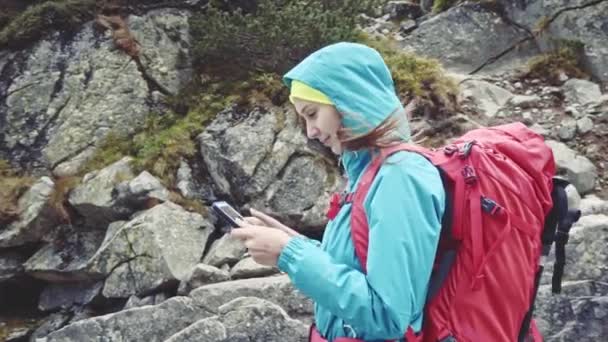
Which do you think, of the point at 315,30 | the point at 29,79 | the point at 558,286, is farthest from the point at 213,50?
the point at 558,286

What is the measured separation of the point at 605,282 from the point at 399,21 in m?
8.05

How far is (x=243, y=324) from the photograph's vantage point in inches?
211

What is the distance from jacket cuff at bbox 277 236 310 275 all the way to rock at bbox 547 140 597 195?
6448 millimetres

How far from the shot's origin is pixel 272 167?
8523 millimetres

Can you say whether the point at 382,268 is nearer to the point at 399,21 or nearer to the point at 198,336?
the point at 198,336

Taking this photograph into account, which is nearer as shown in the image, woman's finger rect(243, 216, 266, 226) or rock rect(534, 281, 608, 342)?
woman's finger rect(243, 216, 266, 226)

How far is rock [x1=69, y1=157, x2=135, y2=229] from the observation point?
8.41 m

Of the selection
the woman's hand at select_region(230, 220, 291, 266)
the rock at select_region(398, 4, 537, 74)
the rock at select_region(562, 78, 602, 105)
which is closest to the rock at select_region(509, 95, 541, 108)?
the rock at select_region(562, 78, 602, 105)

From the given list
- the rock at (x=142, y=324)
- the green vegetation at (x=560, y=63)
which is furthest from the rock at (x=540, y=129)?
the rock at (x=142, y=324)

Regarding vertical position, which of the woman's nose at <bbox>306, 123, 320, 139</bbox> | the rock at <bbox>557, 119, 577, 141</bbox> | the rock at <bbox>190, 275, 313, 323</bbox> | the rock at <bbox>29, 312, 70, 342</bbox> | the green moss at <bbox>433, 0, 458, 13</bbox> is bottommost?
the rock at <bbox>29, 312, 70, 342</bbox>

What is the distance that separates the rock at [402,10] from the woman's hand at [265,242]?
10818 mm

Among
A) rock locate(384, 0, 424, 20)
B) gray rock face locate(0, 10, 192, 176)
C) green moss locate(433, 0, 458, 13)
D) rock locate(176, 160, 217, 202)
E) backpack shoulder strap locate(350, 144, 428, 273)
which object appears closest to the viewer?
backpack shoulder strap locate(350, 144, 428, 273)

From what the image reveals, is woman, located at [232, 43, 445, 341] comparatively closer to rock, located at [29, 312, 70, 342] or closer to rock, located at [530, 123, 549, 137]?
rock, located at [29, 312, 70, 342]

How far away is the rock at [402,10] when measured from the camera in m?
12.6
